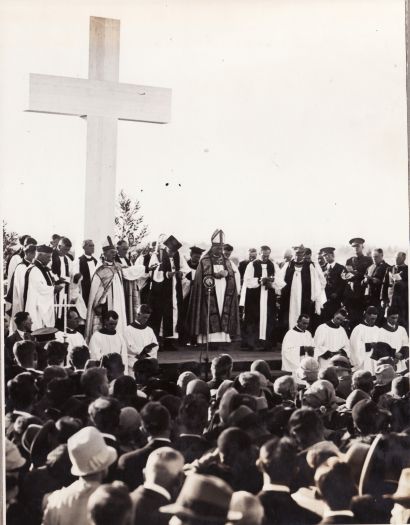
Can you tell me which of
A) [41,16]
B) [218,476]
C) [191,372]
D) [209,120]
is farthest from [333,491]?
[41,16]

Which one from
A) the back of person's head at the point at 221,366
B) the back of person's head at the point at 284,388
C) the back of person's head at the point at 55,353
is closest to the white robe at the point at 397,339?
the back of person's head at the point at 284,388

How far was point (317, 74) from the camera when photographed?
3898mm

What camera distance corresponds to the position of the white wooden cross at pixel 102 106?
12.3 feet

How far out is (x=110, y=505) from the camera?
3.61 metres

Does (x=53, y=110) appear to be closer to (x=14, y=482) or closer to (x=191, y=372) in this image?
(x=191, y=372)

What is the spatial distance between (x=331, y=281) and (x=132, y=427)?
3.56 ft

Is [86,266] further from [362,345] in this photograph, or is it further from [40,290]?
[362,345]

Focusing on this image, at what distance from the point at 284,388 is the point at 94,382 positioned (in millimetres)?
817

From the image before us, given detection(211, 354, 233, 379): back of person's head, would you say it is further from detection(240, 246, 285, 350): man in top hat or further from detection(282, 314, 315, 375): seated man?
detection(282, 314, 315, 375): seated man

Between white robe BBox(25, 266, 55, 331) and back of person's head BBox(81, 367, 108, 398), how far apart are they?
26 centimetres

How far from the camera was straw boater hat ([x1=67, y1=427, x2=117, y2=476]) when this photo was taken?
3602 millimetres

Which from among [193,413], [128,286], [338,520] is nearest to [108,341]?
[128,286]

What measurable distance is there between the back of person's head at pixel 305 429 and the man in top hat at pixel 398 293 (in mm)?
593

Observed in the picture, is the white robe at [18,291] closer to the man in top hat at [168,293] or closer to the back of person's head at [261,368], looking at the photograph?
the man in top hat at [168,293]
